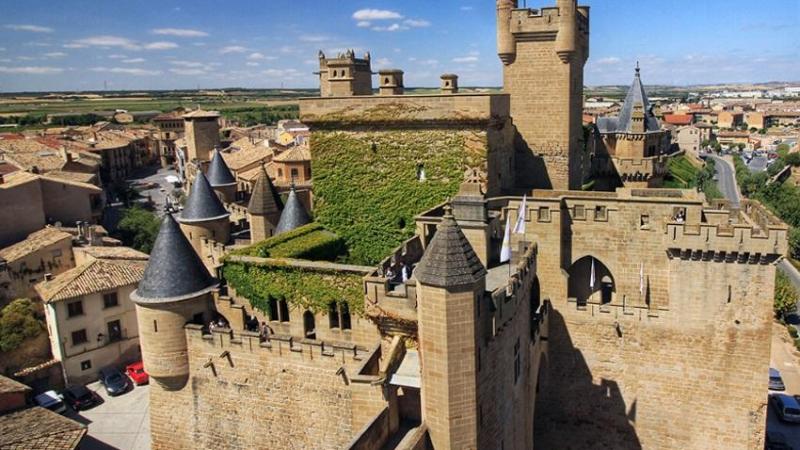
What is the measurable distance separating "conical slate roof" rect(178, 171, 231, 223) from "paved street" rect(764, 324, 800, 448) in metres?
28.2

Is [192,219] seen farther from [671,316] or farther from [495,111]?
[671,316]

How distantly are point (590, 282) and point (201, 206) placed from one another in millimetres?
17659

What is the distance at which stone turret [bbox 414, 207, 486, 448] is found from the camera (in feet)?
39.6

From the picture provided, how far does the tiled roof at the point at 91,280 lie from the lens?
1267 inches

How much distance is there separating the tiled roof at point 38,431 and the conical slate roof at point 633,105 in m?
29.7

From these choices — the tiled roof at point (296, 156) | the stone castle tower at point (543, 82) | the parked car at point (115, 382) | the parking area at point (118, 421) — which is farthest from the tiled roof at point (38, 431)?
the tiled roof at point (296, 156)

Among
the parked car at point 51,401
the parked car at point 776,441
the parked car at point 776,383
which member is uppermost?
the parked car at point 51,401

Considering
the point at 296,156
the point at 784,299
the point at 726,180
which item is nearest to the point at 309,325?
the point at 296,156

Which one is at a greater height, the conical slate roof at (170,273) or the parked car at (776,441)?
the conical slate roof at (170,273)

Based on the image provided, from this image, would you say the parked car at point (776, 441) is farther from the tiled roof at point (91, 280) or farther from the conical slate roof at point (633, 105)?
the tiled roof at point (91, 280)

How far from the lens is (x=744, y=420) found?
20.3 metres

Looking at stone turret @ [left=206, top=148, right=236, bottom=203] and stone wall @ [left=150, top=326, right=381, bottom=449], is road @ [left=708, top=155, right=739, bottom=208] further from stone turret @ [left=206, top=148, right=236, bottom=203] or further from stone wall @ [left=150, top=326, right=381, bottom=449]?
stone wall @ [left=150, top=326, right=381, bottom=449]

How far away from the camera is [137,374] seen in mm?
32250

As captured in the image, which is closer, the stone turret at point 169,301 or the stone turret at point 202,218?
the stone turret at point 169,301
